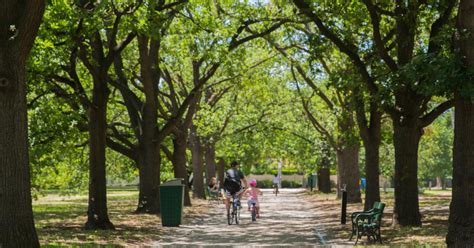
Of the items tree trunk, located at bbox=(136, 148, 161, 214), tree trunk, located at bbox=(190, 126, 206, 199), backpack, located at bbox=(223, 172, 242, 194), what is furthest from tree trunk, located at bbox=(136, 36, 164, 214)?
tree trunk, located at bbox=(190, 126, 206, 199)

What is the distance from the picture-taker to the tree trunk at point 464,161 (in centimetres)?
1106

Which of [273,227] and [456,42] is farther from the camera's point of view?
[273,227]

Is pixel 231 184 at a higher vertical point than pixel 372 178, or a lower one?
lower

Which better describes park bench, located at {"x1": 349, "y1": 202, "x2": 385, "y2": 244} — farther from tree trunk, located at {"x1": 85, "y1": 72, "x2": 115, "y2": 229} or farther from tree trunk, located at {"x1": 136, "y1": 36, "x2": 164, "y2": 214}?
tree trunk, located at {"x1": 136, "y1": 36, "x2": 164, "y2": 214}

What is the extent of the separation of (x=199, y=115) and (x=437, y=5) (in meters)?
20.9

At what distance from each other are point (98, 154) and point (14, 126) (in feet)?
24.1

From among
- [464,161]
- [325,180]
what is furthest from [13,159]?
[325,180]

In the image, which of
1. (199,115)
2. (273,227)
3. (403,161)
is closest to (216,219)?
(273,227)

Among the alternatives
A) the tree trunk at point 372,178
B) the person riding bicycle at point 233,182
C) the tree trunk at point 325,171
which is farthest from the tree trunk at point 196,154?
the person riding bicycle at point 233,182

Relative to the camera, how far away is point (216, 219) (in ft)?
78.4

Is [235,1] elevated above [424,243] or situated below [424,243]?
above

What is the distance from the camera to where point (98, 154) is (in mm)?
18031

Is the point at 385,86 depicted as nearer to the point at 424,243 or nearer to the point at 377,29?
the point at 377,29

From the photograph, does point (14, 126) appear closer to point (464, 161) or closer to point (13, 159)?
point (13, 159)
